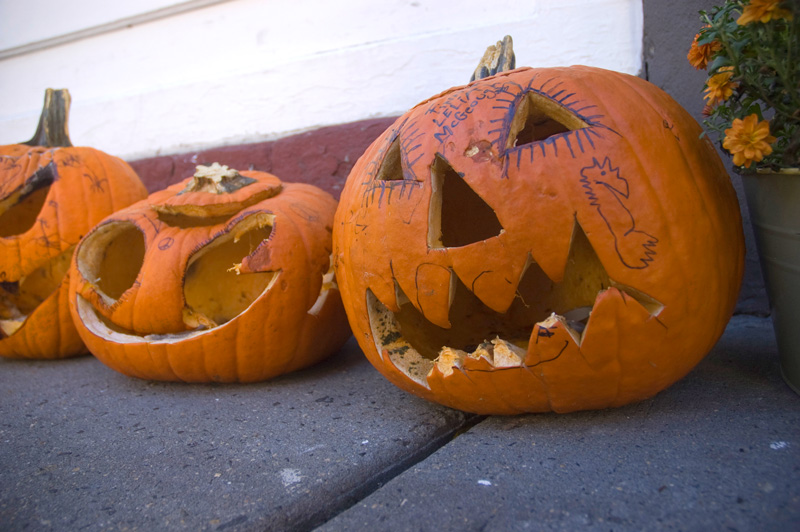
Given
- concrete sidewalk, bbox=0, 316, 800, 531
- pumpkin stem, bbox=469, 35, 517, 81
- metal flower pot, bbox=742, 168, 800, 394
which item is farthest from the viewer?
pumpkin stem, bbox=469, 35, 517, 81

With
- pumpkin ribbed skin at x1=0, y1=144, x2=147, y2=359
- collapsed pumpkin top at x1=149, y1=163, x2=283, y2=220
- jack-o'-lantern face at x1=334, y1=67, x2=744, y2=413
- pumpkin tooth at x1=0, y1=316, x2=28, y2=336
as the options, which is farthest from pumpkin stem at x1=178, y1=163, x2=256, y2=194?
pumpkin tooth at x1=0, y1=316, x2=28, y2=336

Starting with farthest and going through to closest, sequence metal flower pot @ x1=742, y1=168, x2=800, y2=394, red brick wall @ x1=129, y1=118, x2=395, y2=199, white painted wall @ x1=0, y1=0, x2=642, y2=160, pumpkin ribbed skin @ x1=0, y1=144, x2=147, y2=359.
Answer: red brick wall @ x1=129, y1=118, x2=395, y2=199 → white painted wall @ x1=0, y1=0, x2=642, y2=160 → pumpkin ribbed skin @ x1=0, y1=144, x2=147, y2=359 → metal flower pot @ x1=742, y1=168, x2=800, y2=394

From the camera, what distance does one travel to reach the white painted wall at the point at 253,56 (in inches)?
92.1

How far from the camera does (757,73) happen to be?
1.19m

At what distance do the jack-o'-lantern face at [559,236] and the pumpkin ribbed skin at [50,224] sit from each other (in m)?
1.30

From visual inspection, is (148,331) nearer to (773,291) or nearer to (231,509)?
(231,509)

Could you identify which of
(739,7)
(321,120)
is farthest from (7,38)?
(739,7)

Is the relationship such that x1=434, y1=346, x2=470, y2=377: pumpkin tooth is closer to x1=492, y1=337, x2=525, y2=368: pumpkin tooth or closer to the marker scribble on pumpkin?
x1=492, y1=337, x2=525, y2=368: pumpkin tooth

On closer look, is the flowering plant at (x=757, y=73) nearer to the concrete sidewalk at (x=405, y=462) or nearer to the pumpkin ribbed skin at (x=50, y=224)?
the concrete sidewalk at (x=405, y=462)

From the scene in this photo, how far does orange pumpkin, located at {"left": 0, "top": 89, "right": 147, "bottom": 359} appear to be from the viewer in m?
2.08

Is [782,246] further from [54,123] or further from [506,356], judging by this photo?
[54,123]

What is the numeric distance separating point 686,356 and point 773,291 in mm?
309

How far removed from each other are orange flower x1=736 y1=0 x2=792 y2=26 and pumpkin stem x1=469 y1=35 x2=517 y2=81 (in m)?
0.70

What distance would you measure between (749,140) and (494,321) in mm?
839
